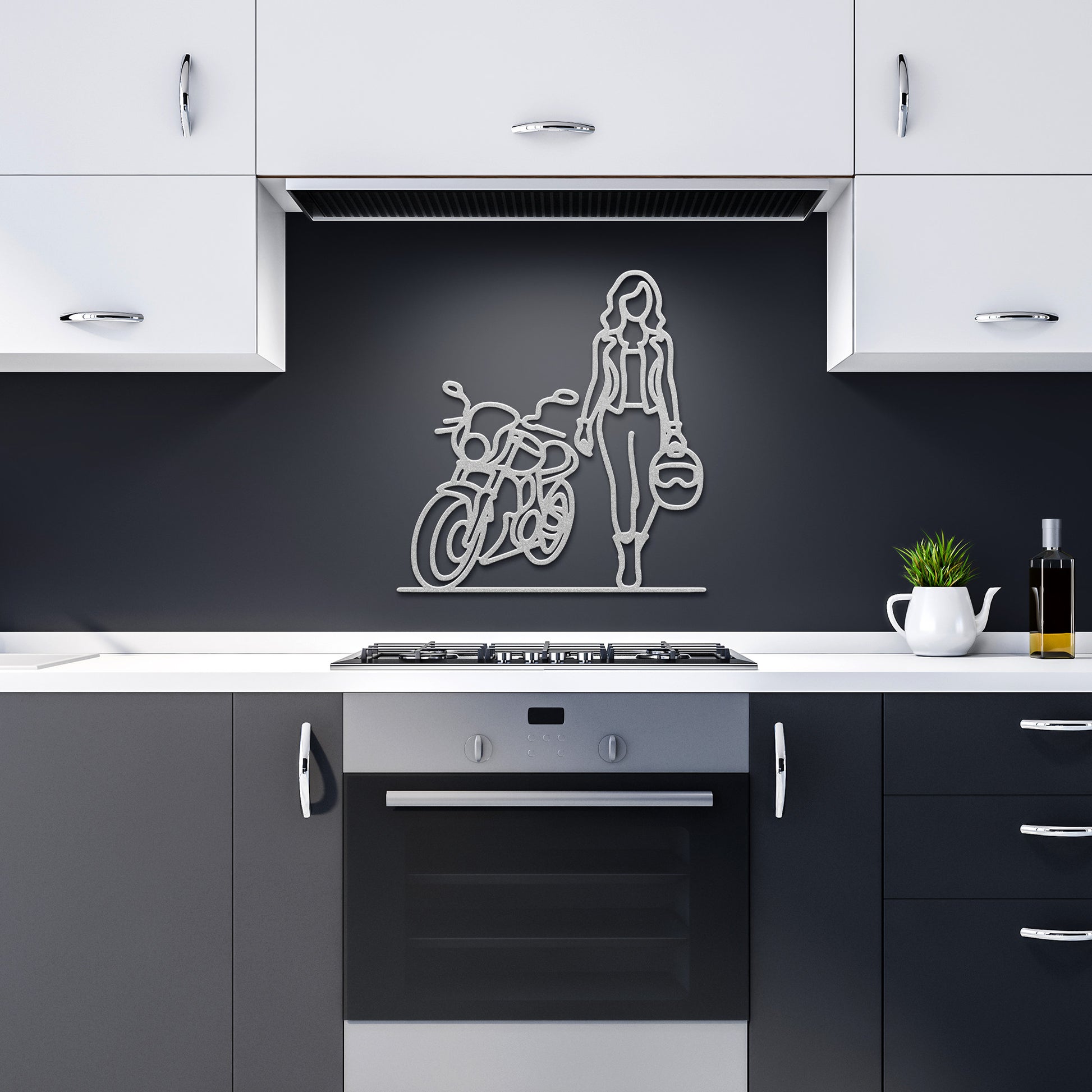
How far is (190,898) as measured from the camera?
65.9 inches

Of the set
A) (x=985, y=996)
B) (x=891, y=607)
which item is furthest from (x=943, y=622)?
(x=985, y=996)

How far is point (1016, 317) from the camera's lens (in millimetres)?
1812

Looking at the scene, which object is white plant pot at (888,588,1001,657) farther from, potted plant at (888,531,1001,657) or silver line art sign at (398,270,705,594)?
silver line art sign at (398,270,705,594)

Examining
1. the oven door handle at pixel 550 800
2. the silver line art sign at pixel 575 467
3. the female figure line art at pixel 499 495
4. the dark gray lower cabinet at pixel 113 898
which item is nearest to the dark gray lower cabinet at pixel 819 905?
the oven door handle at pixel 550 800

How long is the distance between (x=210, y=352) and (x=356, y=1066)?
1.42 m

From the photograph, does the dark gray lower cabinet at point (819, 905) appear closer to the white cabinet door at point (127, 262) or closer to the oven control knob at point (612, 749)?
the oven control knob at point (612, 749)

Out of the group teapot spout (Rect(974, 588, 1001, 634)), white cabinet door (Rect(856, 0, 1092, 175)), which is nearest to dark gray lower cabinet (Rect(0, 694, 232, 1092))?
teapot spout (Rect(974, 588, 1001, 634))

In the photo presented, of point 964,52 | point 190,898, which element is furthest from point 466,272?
point 190,898

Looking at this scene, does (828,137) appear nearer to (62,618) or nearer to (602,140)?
(602,140)

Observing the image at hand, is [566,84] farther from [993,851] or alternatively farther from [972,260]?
[993,851]

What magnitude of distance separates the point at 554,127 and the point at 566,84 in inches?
4.2

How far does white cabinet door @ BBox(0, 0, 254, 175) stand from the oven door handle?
4.28ft

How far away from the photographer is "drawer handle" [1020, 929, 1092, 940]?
5.34 ft

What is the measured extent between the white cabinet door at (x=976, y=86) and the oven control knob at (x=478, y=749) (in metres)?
1.37
